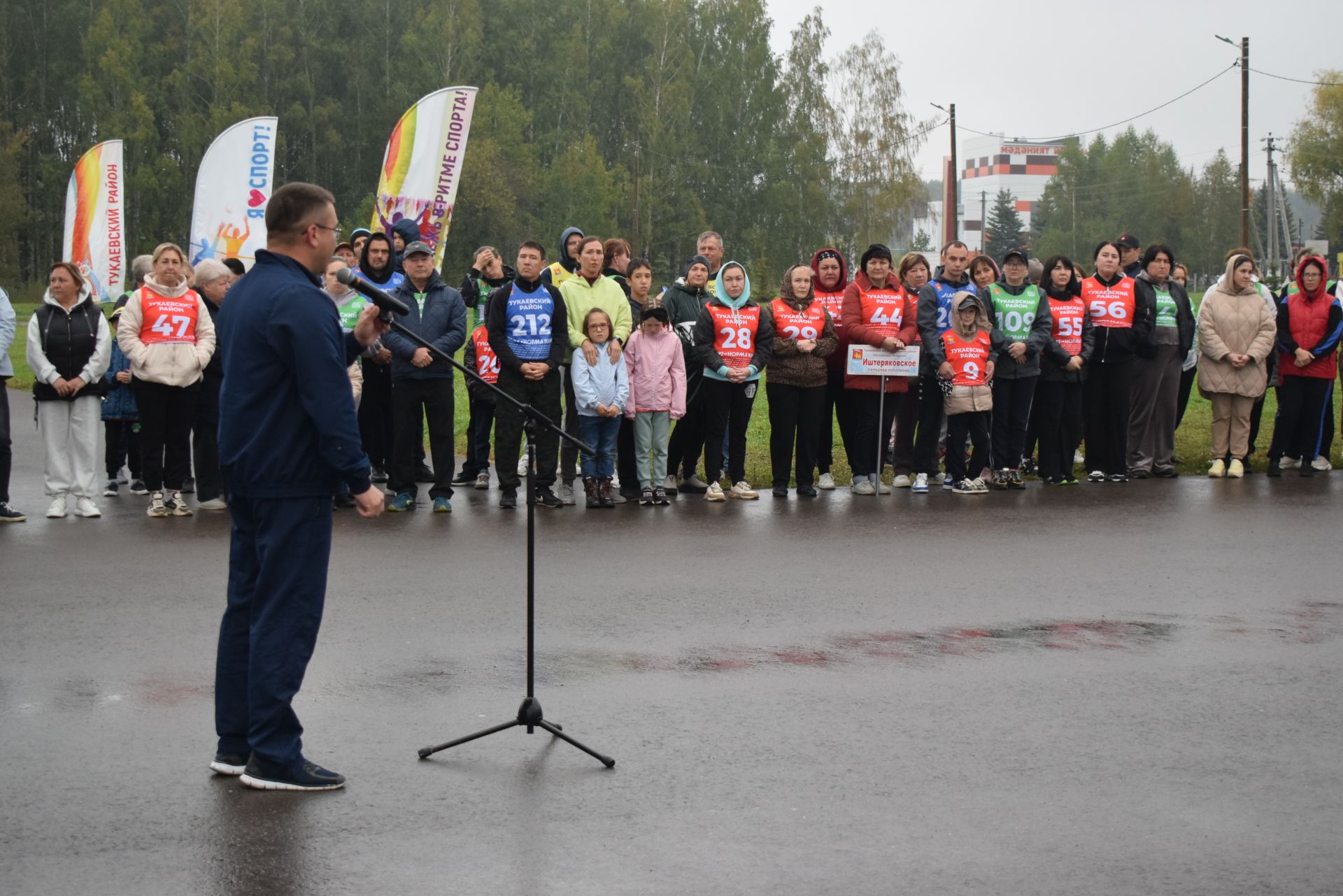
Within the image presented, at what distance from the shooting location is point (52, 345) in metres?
11.9

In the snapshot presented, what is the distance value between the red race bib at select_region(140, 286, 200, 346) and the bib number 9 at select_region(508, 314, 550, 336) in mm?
2694

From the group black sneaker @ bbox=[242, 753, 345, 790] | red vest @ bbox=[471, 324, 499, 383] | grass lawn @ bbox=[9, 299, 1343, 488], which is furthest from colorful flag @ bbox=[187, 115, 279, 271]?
black sneaker @ bbox=[242, 753, 345, 790]

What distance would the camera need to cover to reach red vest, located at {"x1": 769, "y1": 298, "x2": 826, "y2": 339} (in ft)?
43.8

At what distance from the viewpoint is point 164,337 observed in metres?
12.0

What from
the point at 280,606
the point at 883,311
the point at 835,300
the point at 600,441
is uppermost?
the point at 835,300

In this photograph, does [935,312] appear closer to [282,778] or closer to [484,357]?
[484,357]

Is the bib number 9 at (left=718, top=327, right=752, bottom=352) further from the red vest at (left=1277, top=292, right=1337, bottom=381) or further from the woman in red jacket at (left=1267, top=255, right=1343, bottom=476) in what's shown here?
the red vest at (left=1277, top=292, right=1337, bottom=381)

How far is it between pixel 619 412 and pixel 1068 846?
26.7 feet

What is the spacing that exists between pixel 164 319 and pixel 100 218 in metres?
17.6

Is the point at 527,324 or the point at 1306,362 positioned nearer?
the point at 527,324

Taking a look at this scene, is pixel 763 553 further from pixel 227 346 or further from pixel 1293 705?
pixel 227 346

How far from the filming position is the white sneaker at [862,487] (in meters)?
13.8

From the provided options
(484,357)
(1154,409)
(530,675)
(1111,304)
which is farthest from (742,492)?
(530,675)

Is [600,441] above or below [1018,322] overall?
below
